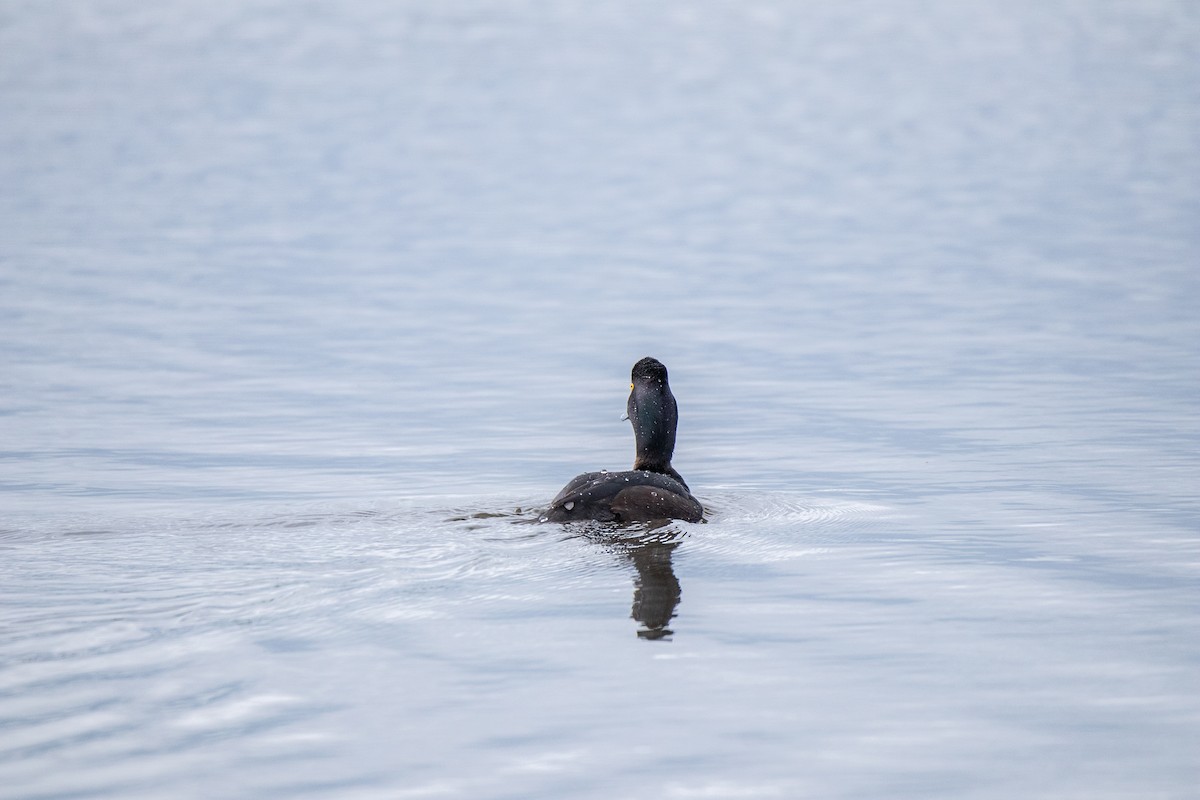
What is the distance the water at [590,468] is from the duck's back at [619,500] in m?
0.22

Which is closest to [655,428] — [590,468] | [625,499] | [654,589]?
[625,499]

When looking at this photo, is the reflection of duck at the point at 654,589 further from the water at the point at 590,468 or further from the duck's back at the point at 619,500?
the duck's back at the point at 619,500

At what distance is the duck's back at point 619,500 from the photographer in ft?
38.4

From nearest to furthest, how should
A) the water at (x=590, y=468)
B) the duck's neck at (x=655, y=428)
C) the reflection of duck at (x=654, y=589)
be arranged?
the water at (x=590, y=468) → the reflection of duck at (x=654, y=589) → the duck's neck at (x=655, y=428)

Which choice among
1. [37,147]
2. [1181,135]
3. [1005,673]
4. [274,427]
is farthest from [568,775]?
[1181,135]

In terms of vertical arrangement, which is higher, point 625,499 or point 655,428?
point 655,428

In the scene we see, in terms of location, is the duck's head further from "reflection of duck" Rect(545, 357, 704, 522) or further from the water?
the water

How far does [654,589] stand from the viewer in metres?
10.0

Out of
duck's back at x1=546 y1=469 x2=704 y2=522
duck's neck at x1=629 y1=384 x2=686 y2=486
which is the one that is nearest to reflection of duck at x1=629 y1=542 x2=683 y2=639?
duck's back at x1=546 y1=469 x2=704 y2=522

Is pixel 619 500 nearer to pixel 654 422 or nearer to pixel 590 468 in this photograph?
pixel 654 422

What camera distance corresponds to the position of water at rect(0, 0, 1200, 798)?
7.43 m

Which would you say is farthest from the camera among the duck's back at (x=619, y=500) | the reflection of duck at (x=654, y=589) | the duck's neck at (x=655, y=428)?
the duck's neck at (x=655, y=428)

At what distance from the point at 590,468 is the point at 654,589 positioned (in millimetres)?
5083

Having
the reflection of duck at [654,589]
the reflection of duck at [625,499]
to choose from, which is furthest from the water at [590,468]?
the reflection of duck at [625,499]
